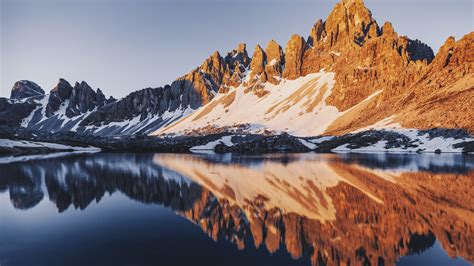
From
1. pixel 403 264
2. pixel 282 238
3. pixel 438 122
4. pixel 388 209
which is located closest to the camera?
pixel 403 264

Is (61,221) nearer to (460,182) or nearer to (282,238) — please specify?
(282,238)

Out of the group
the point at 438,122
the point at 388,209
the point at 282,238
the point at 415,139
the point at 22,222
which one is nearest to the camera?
the point at 282,238

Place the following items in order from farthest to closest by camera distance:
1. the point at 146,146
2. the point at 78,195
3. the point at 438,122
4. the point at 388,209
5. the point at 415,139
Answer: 1. the point at 146,146
2. the point at 438,122
3. the point at 415,139
4. the point at 78,195
5. the point at 388,209

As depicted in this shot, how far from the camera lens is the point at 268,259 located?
49.5 ft

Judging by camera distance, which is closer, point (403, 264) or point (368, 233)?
point (403, 264)

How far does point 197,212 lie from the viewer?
24078mm

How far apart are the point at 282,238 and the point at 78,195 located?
65.7 ft

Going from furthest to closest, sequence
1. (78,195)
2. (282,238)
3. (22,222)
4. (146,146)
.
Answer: (146,146), (78,195), (22,222), (282,238)

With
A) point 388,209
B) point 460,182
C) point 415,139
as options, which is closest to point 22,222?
point 388,209

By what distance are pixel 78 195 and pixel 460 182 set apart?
35.4 metres

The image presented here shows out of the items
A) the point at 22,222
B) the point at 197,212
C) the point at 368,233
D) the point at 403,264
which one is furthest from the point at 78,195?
the point at 403,264

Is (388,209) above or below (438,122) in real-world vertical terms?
below

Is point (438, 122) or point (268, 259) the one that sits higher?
point (438, 122)

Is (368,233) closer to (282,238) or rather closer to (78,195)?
(282,238)
